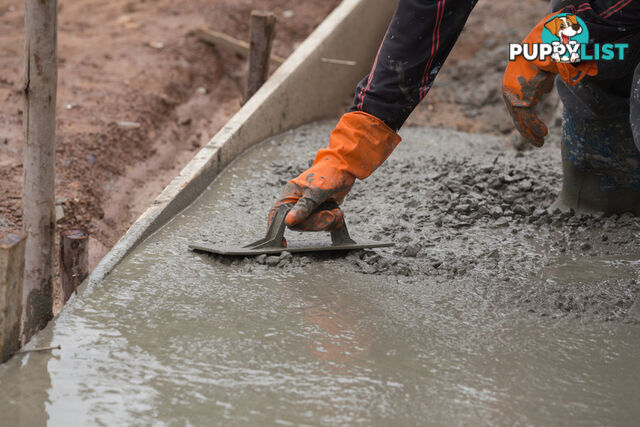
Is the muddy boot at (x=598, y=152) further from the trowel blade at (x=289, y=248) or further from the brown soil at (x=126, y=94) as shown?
the brown soil at (x=126, y=94)

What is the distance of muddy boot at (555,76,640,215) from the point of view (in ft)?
10.5

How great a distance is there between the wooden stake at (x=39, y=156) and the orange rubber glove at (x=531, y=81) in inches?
68.3

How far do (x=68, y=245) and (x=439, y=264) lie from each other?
1433 millimetres

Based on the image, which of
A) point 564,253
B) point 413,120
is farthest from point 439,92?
point 564,253

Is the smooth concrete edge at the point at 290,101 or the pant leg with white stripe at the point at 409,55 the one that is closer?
the pant leg with white stripe at the point at 409,55

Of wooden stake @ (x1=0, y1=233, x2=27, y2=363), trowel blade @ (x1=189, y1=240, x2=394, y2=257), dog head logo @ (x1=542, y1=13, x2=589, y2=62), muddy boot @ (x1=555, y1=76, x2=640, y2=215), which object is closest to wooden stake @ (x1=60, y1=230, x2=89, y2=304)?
wooden stake @ (x1=0, y1=233, x2=27, y2=363)

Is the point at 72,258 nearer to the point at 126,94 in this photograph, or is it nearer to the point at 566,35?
the point at 566,35

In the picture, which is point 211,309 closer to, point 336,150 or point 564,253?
point 336,150

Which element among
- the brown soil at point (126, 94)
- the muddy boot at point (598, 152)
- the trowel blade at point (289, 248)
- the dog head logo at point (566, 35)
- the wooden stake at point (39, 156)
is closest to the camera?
the wooden stake at point (39, 156)

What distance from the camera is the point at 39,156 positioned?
95.8 inches

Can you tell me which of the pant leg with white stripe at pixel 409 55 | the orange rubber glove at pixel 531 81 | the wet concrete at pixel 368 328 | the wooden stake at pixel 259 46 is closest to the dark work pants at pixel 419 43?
the pant leg with white stripe at pixel 409 55

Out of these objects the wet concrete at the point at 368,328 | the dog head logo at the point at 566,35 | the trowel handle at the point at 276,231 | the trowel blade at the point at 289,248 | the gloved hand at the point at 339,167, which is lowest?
the wet concrete at the point at 368,328

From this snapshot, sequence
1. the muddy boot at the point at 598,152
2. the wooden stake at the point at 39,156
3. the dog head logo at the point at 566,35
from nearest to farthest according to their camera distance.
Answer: the wooden stake at the point at 39,156 < the dog head logo at the point at 566,35 < the muddy boot at the point at 598,152

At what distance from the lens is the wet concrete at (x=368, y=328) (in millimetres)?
2090
